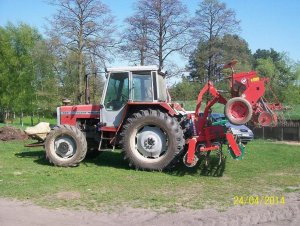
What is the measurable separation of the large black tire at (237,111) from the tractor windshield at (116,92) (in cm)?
280

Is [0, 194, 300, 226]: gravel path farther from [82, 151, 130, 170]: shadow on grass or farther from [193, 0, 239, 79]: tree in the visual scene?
[193, 0, 239, 79]: tree

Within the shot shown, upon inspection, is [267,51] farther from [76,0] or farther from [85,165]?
[85,165]

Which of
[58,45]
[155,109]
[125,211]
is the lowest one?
[125,211]

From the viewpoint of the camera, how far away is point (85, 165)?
11.3m

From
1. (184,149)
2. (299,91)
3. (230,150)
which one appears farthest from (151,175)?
(299,91)

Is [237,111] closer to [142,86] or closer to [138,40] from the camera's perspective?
[142,86]

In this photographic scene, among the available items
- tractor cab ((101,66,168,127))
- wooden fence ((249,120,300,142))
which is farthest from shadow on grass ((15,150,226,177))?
wooden fence ((249,120,300,142))

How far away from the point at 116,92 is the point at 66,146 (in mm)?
1951

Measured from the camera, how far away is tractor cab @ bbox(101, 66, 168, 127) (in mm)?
10633

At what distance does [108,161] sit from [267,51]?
78.8 meters

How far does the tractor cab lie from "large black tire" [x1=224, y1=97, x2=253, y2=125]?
1.92 meters

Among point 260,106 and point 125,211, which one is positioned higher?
point 260,106

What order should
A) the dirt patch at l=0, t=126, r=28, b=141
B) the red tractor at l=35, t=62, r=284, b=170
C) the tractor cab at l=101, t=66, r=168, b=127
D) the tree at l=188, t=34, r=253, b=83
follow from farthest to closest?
the tree at l=188, t=34, r=253, b=83
the dirt patch at l=0, t=126, r=28, b=141
the tractor cab at l=101, t=66, r=168, b=127
the red tractor at l=35, t=62, r=284, b=170

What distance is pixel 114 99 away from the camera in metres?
10.9
